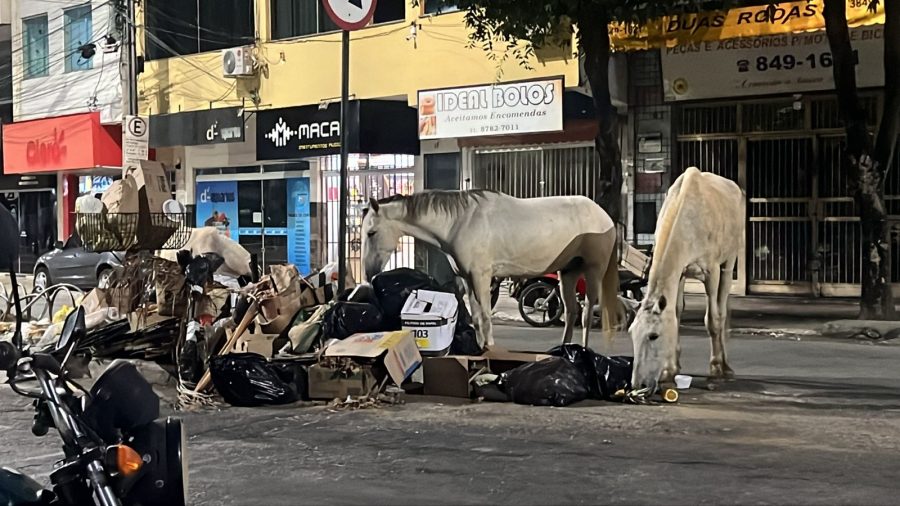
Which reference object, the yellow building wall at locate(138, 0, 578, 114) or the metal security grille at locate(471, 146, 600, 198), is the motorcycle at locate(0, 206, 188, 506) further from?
the metal security grille at locate(471, 146, 600, 198)

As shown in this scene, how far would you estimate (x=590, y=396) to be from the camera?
28.9 ft

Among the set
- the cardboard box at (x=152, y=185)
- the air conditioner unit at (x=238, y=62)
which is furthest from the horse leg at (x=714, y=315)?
the air conditioner unit at (x=238, y=62)

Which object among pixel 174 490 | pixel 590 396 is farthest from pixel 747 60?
pixel 174 490

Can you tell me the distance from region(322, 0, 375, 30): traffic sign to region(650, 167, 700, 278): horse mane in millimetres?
3354

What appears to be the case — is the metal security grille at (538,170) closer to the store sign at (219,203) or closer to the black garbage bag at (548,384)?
the store sign at (219,203)

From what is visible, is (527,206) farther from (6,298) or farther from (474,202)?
(6,298)

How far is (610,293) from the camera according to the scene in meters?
11.2

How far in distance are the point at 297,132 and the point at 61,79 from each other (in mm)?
10571

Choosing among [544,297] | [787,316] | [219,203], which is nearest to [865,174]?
[787,316]

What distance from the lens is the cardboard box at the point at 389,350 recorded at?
8.57 meters

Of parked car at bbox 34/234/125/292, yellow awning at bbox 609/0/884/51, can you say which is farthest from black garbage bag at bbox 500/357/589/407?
parked car at bbox 34/234/125/292

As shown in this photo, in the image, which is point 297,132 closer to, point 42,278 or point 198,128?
point 198,128

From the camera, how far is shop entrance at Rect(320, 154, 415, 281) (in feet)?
70.9

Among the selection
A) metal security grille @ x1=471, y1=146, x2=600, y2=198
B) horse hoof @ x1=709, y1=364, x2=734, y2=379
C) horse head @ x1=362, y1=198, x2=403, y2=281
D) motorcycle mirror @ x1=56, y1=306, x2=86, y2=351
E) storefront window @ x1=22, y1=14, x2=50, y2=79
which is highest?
storefront window @ x1=22, y1=14, x2=50, y2=79
